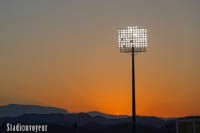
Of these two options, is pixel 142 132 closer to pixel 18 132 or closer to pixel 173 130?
pixel 173 130

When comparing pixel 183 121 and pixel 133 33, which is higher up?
pixel 133 33

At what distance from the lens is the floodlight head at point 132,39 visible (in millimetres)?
36844

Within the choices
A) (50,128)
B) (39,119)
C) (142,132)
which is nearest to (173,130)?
(142,132)

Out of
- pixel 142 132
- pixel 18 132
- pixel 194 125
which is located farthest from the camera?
pixel 142 132

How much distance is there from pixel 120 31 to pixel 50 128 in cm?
8525

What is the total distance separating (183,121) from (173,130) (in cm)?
8174

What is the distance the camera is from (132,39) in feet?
121

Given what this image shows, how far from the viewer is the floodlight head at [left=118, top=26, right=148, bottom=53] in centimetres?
3684

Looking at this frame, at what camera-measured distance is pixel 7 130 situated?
337ft

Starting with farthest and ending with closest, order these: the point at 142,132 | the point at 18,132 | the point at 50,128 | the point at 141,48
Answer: the point at 50,128 < the point at 142,132 < the point at 18,132 < the point at 141,48

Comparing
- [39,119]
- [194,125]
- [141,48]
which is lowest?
[39,119]

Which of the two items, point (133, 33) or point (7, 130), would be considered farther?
point (7, 130)

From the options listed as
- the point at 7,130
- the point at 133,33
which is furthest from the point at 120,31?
the point at 7,130

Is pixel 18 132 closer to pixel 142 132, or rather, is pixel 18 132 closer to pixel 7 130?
pixel 7 130
